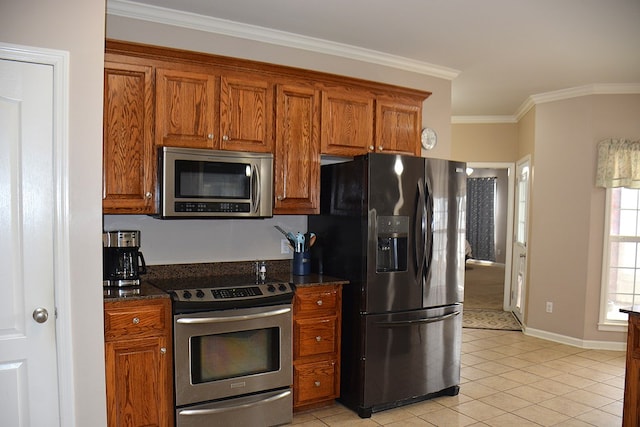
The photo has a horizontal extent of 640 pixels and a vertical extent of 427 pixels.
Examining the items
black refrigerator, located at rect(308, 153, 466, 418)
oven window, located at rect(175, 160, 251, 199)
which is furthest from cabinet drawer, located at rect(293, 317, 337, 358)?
oven window, located at rect(175, 160, 251, 199)

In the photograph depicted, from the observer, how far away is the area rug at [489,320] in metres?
5.88

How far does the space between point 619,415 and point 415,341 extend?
1525mm

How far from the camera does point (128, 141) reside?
2875 millimetres

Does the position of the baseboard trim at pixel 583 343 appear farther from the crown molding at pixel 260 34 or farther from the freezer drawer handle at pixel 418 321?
the crown molding at pixel 260 34

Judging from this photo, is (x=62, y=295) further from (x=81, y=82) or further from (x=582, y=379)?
(x=582, y=379)

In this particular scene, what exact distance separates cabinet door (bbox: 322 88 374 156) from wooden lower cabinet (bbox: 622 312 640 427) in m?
2.09

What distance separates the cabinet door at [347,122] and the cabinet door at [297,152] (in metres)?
0.09

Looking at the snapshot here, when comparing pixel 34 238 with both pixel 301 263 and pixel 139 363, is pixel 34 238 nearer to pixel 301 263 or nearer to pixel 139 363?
pixel 139 363

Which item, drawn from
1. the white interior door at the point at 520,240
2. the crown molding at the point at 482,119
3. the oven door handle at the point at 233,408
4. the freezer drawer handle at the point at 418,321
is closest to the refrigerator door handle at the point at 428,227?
the freezer drawer handle at the point at 418,321

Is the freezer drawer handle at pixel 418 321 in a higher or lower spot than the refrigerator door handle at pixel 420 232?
lower

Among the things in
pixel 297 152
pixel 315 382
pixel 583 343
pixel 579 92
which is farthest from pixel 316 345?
pixel 579 92

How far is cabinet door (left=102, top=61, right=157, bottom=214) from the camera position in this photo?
2.82 metres

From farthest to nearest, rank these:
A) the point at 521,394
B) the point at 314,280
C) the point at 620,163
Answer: the point at 620,163 < the point at 521,394 < the point at 314,280

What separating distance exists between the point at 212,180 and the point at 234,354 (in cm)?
110
